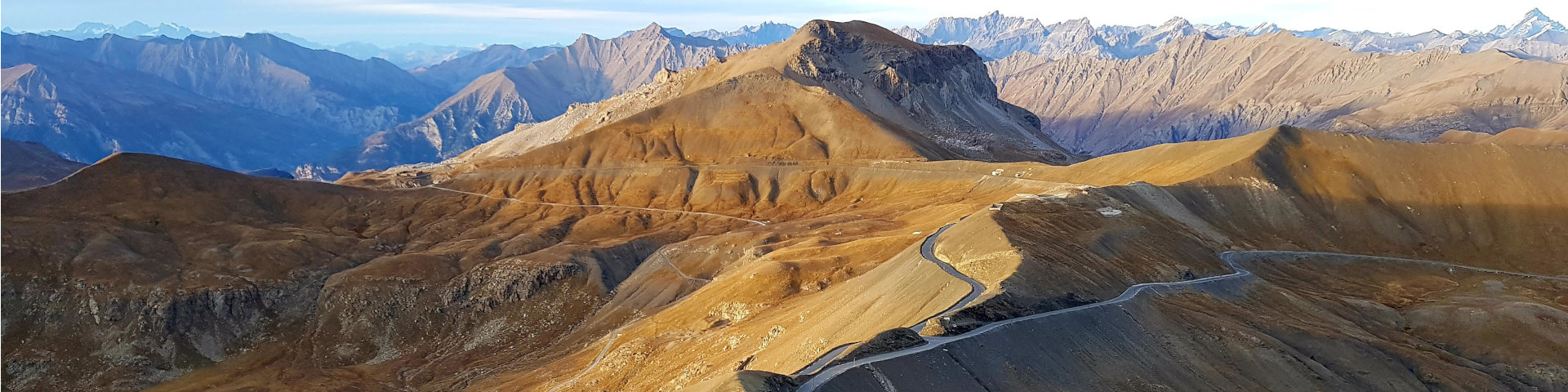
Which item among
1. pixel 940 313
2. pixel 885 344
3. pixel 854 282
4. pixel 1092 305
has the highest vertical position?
pixel 885 344

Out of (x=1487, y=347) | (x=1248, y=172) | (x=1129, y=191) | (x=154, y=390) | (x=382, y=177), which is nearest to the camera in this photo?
(x=1487, y=347)

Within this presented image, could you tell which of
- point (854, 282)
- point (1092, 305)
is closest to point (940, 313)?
point (1092, 305)

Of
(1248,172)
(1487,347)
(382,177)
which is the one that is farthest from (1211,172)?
(382,177)

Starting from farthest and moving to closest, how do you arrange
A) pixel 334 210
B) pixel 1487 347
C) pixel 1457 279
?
pixel 334 210
pixel 1457 279
pixel 1487 347

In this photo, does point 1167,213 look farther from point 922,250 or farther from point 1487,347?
point 922,250

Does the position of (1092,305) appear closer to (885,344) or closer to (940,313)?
(940,313)

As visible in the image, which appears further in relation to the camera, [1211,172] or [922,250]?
[1211,172]

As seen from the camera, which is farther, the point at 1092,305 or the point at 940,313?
the point at 1092,305

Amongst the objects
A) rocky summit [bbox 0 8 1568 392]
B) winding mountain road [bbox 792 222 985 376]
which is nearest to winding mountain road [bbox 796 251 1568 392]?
rocky summit [bbox 0 8 1568 392]

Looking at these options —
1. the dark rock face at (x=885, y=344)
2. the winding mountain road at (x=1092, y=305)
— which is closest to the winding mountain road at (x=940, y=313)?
the dark rock face at (x=885, y=344)

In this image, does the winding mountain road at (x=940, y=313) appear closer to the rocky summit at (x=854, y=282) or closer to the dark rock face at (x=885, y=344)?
the rocky summit at (x=854, y=282)

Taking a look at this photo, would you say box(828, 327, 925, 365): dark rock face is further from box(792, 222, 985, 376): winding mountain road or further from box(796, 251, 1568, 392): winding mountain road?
box(792, 222, 985, 376): winding mountain road
